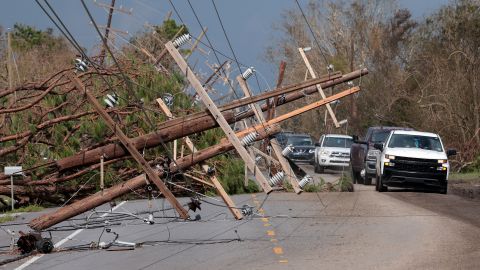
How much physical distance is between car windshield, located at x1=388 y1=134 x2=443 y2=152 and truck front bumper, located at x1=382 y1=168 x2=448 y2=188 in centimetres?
121

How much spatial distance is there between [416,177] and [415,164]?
0.39m

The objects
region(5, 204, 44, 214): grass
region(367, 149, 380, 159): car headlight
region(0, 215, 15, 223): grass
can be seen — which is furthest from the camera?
region(367, 149, 380, 159): car headlight

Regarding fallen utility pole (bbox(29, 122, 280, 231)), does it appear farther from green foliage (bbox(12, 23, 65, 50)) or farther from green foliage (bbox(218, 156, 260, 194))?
green foliage (bbox(12, 23, 65, 50))

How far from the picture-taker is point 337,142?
49344 millimetres

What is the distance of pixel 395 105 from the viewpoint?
5894 cm

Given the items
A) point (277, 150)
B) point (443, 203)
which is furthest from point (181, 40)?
point (443, 203)

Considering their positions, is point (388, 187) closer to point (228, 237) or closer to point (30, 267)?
point (228, 237)

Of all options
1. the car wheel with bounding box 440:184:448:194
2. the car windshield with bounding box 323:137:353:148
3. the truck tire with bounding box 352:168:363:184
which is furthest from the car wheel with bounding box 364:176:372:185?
the car windshield with bounding box 323:137:353:148

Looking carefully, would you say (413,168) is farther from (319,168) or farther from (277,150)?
(319,168)

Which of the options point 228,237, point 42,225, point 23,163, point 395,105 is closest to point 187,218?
point 228,237

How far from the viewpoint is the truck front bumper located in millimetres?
30812

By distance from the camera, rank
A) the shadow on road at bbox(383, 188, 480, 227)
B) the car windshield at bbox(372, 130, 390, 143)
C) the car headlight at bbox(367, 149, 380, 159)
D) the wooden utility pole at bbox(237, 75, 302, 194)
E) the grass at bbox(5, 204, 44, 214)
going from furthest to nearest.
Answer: the car windshield at bbox(372, 130, 390, 143) < the car headlight at bbox(367, 149, 380, 159) < the grass at bbox(5, 204, 44, 214) < the shadow on road at bbox(383, 188, 480, 227) < the wooden utility pole at bbox(237, 75, 302, 194)

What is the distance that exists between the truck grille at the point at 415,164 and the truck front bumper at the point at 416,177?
0.35ft

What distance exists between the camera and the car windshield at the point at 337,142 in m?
48.8
